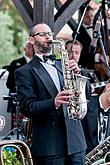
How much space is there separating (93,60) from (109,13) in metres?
0.79

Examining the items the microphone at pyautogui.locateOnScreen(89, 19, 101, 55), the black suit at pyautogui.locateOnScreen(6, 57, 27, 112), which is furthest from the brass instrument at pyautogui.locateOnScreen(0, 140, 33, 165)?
the microphone at pyautogui.locateOnScreen(89, 19, 101, 55)

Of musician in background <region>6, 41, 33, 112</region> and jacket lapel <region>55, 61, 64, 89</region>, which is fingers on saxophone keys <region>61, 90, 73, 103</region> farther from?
musician in background <region>6, 41, 33, 112</region>

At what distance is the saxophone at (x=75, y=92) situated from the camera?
14.0ft

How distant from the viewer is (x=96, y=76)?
8.43 metres

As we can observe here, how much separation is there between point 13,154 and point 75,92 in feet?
2.29

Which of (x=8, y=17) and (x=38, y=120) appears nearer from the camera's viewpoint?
(x=38, y=120)

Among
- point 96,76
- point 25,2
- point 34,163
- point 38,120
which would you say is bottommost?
point 34,163

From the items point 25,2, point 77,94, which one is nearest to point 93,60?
point 25,2

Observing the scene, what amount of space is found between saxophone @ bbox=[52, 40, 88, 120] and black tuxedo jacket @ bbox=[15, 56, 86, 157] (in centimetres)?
9

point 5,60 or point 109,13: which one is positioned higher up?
point 5,60

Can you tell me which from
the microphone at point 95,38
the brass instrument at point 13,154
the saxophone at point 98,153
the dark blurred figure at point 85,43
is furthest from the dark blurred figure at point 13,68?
the brass instrument at point 13,154

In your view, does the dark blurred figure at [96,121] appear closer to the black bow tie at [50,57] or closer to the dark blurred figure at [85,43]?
the black bow tie at [50,57]

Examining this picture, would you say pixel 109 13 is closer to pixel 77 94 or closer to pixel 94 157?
pixel 94 157

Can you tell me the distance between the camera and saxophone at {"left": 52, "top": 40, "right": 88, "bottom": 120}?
4.27 meters
